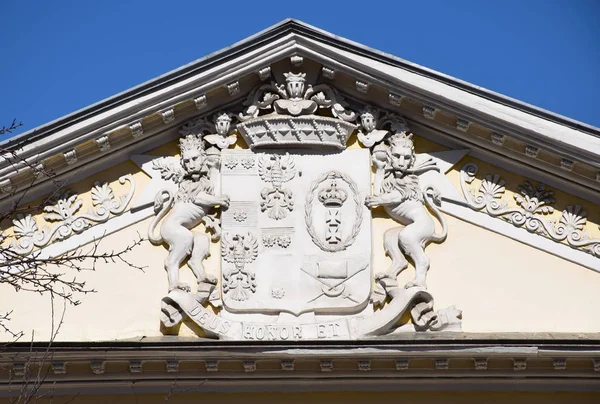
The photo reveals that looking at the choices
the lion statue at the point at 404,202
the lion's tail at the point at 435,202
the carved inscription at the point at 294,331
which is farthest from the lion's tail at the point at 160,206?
the lion's tail at the point at 435,202

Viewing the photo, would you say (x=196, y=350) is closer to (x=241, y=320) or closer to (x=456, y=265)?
(x=241, y=320)

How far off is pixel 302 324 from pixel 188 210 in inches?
62.7

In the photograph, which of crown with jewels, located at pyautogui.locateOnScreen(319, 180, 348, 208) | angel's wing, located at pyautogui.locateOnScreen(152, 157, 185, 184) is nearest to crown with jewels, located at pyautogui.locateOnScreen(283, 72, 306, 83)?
crown with jewels, located at pyautogui.locateOnScreen(319, 180, 348, 208)

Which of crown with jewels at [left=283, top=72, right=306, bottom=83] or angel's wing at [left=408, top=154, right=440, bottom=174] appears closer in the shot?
angel's wing at [left=408, top=154, right=440, bottom=174]

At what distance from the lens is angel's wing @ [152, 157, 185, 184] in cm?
1304

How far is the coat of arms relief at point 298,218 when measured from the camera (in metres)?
12.4

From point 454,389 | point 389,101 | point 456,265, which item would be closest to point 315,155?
point 389,101

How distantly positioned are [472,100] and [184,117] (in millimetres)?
2812

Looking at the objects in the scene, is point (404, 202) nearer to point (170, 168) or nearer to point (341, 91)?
point (341, 91)

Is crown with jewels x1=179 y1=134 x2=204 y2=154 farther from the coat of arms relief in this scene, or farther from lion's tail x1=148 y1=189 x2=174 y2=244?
lion's tail x1=148 y1=189 x2=174 y2=244

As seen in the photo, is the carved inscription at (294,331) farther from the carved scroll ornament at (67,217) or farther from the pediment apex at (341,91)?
the pediment apex at (341,91)

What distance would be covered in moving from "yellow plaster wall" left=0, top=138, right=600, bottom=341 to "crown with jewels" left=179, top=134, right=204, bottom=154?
99 centimetres

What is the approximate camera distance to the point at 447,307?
40.9 feet

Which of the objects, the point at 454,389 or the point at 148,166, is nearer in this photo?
the point at 454,389
